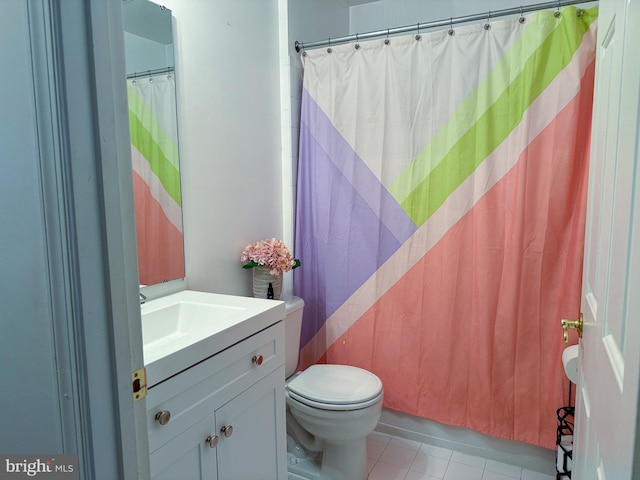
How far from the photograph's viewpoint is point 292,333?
2080 millimetres

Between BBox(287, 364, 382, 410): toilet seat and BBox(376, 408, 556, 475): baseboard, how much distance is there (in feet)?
1.68

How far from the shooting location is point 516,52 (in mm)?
1885

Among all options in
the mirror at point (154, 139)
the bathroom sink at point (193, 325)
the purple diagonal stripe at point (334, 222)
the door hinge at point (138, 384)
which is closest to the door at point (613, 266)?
the door hinge at point (138, 384)

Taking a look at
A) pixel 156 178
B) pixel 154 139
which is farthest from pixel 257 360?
pixel 154 139

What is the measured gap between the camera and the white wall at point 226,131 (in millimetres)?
1806

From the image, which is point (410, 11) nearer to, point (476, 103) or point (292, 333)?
point (476, 103)

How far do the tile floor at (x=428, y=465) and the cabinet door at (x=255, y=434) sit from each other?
0.67 m

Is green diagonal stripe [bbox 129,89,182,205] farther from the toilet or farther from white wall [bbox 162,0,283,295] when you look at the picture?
the toilet

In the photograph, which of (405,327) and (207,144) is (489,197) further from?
(207,144)

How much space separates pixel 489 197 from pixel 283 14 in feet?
4.48

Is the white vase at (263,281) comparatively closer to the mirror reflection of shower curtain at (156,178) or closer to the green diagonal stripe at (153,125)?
the mirror reflection of shower curtain at (156,178)

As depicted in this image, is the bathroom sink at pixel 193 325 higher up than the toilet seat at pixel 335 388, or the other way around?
the bathroom sink at pixel 193 325

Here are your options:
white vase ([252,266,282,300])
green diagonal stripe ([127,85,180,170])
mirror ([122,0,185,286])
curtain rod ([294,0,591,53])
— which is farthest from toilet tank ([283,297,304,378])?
curtain rod ([294,0,591,53])

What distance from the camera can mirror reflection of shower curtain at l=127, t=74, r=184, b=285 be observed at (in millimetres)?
1628
